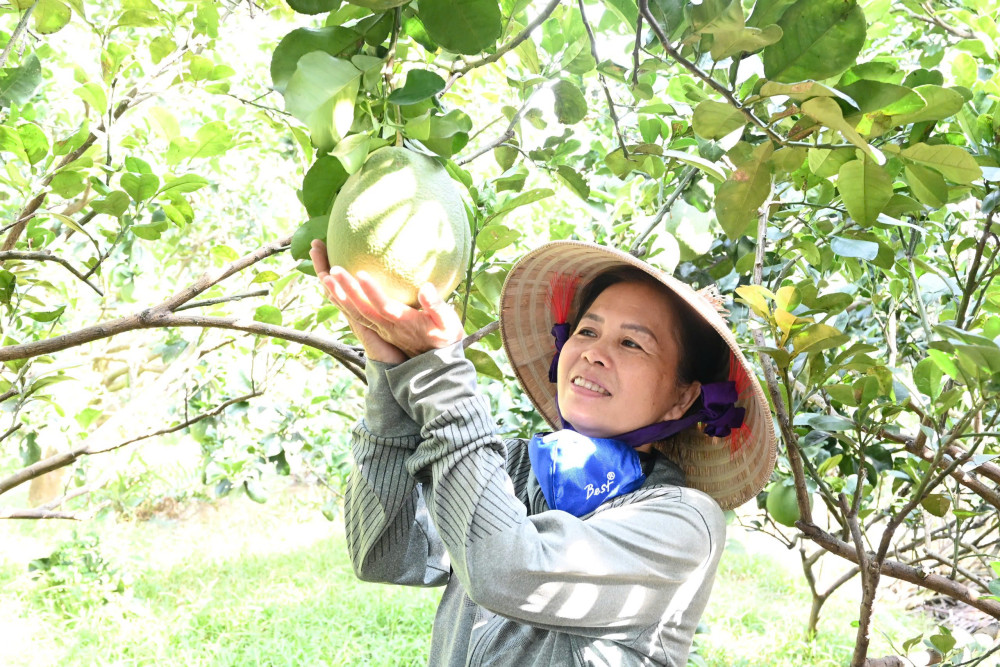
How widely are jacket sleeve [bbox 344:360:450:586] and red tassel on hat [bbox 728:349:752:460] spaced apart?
15.7 inches

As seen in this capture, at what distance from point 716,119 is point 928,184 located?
7.9 inches

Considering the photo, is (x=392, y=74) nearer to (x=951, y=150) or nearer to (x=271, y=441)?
(x=951, y=150)

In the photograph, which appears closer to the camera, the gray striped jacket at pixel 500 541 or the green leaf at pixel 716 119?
the green leaf at pixel 716 119

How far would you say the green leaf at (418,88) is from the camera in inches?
24.3

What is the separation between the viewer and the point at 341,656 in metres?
3.12

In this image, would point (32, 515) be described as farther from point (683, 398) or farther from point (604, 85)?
point (604, 85)

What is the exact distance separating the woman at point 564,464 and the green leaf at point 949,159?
0.32 metres

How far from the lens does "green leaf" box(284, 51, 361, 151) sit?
536mm

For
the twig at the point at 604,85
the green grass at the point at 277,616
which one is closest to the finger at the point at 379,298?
the twig at the point at 604,85

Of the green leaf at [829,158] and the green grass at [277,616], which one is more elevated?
the green leaf at [829,158]

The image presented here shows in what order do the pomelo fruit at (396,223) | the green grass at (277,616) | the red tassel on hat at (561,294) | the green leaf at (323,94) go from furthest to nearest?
1. the green grass at (277,616)
2. the red tassel on hat at (561,294)
3. the pomelo fruit at (396,223)
4. the green leaf at (323,94)

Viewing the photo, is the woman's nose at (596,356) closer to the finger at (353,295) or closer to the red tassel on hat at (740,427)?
the red tassel on hat at (740,427)

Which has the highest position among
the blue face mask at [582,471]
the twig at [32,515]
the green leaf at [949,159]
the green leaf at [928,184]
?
the green leaf at [949,159]

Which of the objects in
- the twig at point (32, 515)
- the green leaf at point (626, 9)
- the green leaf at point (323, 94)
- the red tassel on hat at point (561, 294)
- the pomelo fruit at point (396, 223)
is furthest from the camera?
the twig at point (32, 515)
